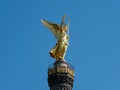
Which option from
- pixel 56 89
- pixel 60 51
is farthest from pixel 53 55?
pixel 56 89

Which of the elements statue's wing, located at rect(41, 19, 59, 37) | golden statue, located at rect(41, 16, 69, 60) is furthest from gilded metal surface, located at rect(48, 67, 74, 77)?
statue's wing, located at rect(41, 19, 59, 37)

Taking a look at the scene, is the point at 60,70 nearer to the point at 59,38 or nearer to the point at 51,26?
the point at 59,38

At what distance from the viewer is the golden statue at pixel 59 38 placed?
44844mm

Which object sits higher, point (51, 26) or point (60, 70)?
point (51, 26)

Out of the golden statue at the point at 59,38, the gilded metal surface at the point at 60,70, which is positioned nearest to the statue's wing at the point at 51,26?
the golden statue at the point at 59,38

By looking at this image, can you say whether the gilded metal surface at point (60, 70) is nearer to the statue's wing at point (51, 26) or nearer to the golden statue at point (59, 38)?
the golden statue at point (59, 38)

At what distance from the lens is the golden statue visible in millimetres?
44844

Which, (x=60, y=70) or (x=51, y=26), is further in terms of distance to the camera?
(x=51, y=26)

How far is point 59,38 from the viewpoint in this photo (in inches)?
1804

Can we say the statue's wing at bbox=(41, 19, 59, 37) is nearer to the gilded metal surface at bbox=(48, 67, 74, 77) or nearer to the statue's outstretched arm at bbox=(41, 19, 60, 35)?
the statue's outstretched arm at bbox=(41, 19, 60, 35)

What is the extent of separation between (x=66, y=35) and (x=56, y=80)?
507 cm

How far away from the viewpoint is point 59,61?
145 ft

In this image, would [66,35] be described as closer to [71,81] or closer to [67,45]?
[67,45]

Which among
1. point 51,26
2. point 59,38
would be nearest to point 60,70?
point 59,38
